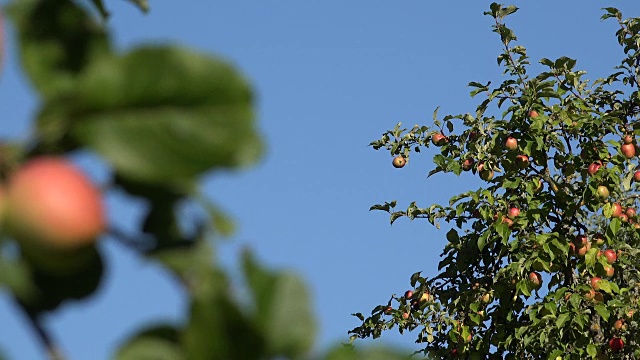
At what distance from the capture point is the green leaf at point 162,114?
1.18 feet

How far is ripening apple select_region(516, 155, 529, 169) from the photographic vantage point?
591cm

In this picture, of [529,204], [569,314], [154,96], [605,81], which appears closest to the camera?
[154,96]

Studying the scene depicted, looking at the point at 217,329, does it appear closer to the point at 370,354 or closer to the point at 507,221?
the point at 370,354

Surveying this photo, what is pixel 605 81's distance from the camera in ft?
20.8

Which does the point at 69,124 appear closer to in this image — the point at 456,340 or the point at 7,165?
the point at 7,165

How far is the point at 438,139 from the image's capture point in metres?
6.54

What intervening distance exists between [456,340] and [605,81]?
2073 mm

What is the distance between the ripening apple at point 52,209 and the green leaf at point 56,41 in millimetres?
38

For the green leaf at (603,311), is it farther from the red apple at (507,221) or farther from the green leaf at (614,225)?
the red apple at (507,221)

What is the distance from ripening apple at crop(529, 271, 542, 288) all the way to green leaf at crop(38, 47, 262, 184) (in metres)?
5.41

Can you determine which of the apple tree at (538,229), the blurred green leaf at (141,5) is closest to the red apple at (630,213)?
the apple tree at (538,229)

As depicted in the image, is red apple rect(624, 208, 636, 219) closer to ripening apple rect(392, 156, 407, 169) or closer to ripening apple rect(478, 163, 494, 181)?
ripening apple rect(478, 163, 494, 181)

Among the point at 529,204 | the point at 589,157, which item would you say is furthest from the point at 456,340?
the point at 589,157

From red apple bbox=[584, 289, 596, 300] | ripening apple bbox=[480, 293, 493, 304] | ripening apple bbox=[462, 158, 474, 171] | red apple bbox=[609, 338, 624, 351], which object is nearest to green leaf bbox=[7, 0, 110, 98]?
red apple bbox=[584, 289, 596, 300]
